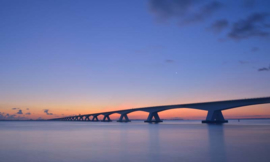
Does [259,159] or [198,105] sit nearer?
[259,159]

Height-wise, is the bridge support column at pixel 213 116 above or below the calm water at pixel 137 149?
above

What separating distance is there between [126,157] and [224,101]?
66.1 metres

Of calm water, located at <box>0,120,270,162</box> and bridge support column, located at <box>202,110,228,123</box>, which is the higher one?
bridge support column, located at <box>202,110,228,123</box>

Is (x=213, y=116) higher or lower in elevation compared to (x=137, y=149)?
higher

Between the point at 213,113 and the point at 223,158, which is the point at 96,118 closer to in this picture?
the point at 213,113

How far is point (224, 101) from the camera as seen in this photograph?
76750 mm

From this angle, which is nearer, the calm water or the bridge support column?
the calm water

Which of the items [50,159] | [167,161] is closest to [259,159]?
[167,161]

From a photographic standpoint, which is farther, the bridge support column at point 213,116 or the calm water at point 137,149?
the bridge support column at point 213,116

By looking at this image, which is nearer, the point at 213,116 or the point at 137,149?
the point at 137,149

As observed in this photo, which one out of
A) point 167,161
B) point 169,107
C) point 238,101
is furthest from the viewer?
point 169,107

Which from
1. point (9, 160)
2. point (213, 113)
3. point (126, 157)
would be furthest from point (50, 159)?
point (213, 113)

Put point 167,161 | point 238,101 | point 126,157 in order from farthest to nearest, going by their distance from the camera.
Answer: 1. point 238,101
2. point 126,157
3. point 167,161

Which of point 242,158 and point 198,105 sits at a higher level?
point 198,105
